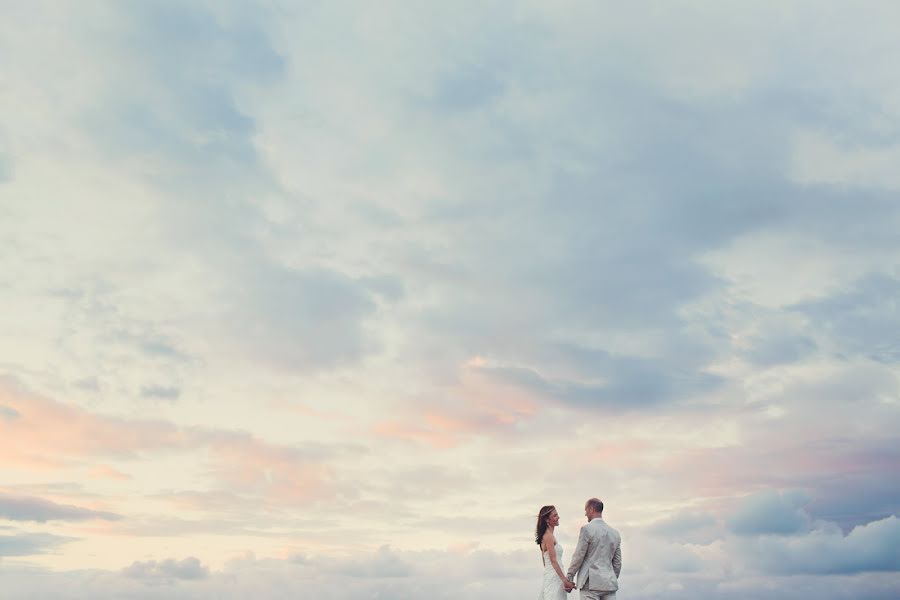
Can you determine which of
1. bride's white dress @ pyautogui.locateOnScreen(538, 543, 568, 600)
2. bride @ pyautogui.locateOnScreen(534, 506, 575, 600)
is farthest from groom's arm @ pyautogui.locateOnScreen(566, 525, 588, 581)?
bride's white dress @ pyautogui.locateOnScreen(538, 543, 568, 600)

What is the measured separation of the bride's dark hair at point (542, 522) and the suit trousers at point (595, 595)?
89.4 inches

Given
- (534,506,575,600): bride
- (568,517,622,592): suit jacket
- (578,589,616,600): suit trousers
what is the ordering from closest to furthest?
(568,517,622,592): suit jacket, (578,589,616,600): suit trousers, (534,506,575,600): bride

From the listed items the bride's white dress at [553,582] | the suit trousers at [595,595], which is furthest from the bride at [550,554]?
the suit trousers at [595,595]

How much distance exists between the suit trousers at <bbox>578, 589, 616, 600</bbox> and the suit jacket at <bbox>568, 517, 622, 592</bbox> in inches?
5.4

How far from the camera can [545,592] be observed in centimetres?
2769

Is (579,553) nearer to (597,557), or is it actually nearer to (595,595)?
(597,557)

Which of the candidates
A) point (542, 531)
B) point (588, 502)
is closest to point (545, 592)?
point (542, 531)

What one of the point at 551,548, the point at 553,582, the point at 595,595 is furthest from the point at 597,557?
the point at 553,582

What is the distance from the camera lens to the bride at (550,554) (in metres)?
26.7

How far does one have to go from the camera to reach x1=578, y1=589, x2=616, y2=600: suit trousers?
2495 centimetres

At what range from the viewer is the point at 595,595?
2495cm

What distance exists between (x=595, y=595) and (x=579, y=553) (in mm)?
1279

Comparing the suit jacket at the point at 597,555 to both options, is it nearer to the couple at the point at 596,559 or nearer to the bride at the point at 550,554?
the couple at the point at 596,559

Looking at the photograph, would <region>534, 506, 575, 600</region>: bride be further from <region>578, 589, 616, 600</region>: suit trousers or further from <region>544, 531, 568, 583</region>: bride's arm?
<region>578, 589, 616, 600</region>: suit trousers
